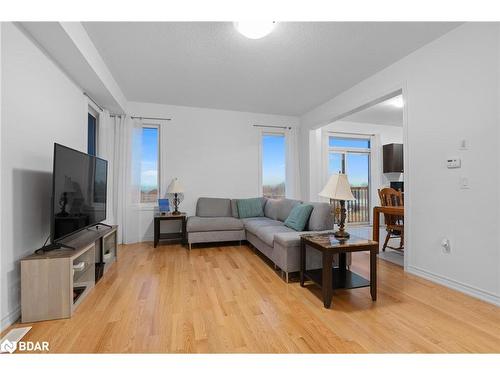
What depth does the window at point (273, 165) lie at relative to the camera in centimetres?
524

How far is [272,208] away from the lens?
4.23 meters

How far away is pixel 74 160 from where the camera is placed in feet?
7.39

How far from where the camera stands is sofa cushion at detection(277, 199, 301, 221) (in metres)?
3.68

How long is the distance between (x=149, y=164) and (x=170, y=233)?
1.36 m

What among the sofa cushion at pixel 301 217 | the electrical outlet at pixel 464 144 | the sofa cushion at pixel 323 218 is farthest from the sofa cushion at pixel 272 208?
the electrical outlet at pixel 464 144

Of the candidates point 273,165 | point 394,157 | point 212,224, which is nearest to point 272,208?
point 212,224

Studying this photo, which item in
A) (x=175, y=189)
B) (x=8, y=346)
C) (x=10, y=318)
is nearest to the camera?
(x=8, y=346)

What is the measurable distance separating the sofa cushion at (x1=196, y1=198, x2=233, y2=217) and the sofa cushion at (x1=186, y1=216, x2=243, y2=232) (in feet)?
1.35

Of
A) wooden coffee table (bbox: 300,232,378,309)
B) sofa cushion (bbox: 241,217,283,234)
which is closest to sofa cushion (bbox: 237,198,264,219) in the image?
sofa cushion (bbox: 241,217,283,234)

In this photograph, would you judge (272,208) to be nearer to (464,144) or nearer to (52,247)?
(464,144)

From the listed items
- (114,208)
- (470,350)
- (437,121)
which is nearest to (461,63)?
(437,121)

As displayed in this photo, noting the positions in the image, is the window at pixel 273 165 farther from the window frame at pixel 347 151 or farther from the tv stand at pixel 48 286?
the tv stand at pixel 48 286
